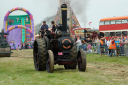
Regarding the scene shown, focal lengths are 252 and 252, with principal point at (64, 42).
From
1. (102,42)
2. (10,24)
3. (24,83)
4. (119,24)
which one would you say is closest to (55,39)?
(24,83)

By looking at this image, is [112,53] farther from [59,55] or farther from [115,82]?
[115,82]

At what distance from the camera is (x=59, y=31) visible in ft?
32.1

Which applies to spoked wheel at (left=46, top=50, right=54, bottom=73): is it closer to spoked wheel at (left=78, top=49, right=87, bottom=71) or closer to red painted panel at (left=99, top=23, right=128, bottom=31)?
spoked wheel at (left=78, top=49, right=87, bottom=71)

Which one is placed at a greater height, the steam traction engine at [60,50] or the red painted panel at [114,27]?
the red painted panel at [114,27]

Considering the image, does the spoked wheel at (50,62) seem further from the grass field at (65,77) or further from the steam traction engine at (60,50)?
the grass field at (65,77)

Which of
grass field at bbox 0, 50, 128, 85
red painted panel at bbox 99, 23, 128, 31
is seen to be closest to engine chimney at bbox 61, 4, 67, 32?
grass field at bbox 0, 50, 128, 85

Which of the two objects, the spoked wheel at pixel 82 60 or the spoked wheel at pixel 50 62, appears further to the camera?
the spoked wheel at pixel 82 60

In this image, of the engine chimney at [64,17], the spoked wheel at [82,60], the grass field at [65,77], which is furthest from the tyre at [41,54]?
the spoked wheel at [82,60]

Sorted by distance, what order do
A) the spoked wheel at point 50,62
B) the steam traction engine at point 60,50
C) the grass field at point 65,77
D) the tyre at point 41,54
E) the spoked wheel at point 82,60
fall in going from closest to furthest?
1. the grass field at point 65,77
2. the spoked wheel at point 50,62
3. the steam traction engine at point 60,50
4. the spoked wheel at point 82,60
5. the tyre at point 41,54

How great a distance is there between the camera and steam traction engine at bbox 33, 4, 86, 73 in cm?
944

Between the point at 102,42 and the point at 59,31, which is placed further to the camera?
the point at 102,42

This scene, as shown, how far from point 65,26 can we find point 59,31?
0.31 metres

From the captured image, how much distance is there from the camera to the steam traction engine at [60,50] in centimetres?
944

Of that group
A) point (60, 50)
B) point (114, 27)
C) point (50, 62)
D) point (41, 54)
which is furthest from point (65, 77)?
point (114, 27)
